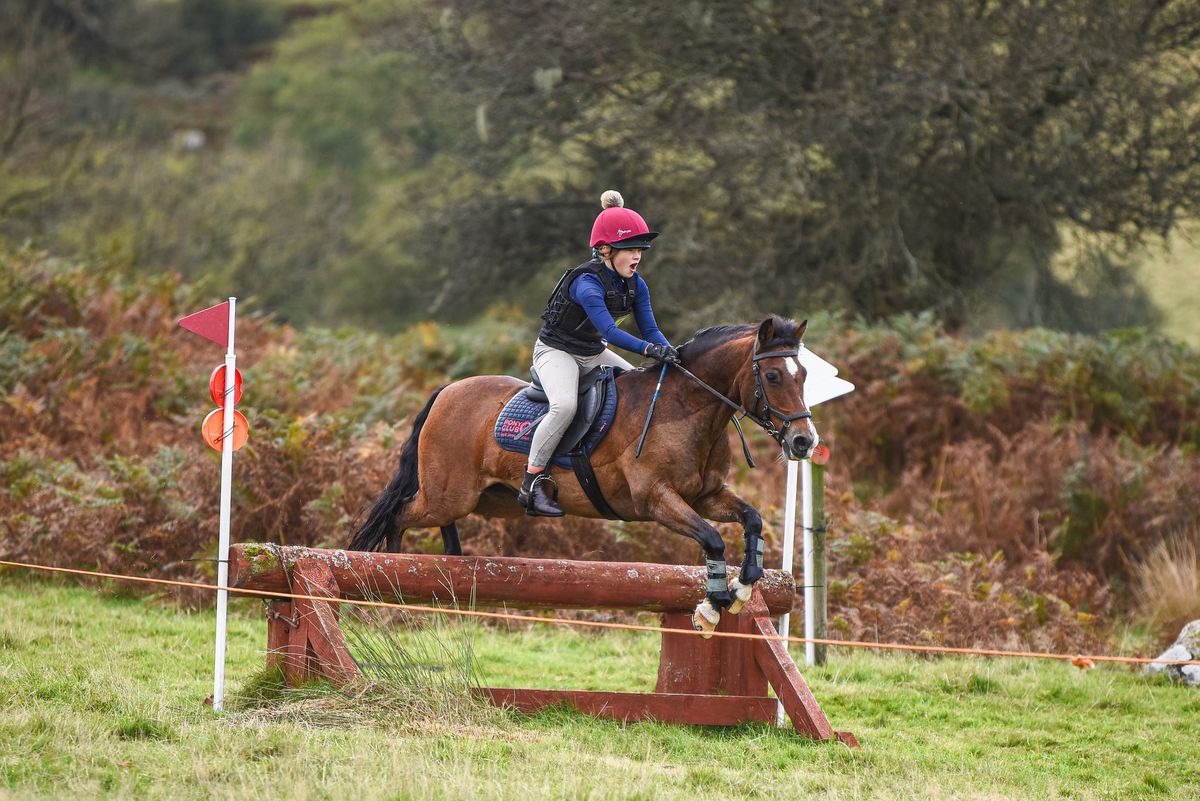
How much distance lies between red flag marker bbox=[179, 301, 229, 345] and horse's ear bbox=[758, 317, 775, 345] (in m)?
3.03

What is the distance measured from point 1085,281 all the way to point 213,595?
14.7 metres

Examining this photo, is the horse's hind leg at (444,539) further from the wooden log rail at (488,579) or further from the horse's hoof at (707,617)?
the horse's hoof at (707,617)

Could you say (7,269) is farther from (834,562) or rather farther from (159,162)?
(159,162)

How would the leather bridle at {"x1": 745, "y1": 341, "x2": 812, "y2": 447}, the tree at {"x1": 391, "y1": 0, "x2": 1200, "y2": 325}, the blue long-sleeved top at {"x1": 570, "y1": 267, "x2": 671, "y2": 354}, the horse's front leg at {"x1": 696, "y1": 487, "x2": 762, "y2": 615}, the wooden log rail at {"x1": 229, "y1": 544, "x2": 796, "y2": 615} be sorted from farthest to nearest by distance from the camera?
the tree at {"x1": 391, "y1": 0, "x2": 1200, "y2": 325} < the wooden log rail at {"x1": 229, "y1": 544, "x2": 796, "y2": 615} < the blue long-sleeved top at {"x1": 570, "y1": 267, "x2": 671, "y2": 354} < the horse's front leg at {"x1": 696, "y1": 487, "x2": 762, "y2": 615} < the leather bridle at {"x1": 745, "y1": 341, "x2": 812, "y2": 447}

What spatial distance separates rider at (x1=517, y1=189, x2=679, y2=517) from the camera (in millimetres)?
6875

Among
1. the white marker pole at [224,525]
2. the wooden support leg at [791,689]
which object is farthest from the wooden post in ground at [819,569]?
the white marker pole at [224,525]

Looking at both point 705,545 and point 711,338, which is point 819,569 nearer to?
point 711,338

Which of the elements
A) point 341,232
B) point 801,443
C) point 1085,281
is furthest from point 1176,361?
point 341,232

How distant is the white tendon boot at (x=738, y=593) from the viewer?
6.61 metres

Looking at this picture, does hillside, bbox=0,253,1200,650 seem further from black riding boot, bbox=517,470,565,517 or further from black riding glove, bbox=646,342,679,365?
black riding glove, bbox=646,342,679,365

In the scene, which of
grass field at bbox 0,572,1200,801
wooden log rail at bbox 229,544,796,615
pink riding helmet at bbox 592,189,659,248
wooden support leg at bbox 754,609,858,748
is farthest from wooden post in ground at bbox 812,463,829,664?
pink riding helmet at bbox 592,189,659,248

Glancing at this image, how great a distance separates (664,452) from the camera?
679cm

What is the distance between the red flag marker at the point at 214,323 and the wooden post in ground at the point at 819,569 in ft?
15.2

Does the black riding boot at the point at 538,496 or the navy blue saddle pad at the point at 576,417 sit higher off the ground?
the navy blue saddle pad at the point at 576,417
